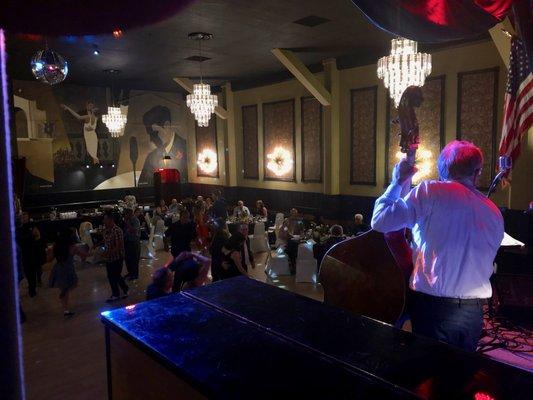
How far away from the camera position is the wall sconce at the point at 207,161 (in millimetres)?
15223

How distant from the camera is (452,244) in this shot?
6.66ft

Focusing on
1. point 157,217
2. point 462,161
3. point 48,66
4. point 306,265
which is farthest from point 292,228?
point 462,161

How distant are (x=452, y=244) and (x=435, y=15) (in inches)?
41.3

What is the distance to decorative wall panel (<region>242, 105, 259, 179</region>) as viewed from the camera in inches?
531

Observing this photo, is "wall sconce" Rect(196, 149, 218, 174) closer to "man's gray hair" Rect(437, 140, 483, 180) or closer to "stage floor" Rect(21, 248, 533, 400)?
"stage floor" Rect(21, 248, 533, 400)

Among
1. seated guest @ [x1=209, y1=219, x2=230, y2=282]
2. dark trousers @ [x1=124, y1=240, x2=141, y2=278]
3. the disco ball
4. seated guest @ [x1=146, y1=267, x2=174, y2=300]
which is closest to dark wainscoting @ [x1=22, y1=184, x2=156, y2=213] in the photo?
dark trousers @ [x1=124, y1=240, x2=141, y2=278]

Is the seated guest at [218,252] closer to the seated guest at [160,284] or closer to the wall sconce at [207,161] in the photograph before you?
the seated guest at [160,284]

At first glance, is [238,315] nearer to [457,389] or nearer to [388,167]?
[457,389]

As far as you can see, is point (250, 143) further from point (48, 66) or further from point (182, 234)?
point (48, 66)

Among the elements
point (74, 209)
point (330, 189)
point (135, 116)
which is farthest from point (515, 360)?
Result: point (135, 116)

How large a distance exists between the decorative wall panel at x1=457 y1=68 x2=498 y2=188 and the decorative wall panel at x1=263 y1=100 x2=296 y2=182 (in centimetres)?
493

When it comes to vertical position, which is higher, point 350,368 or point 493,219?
point 493,219

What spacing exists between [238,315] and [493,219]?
4.37 feet

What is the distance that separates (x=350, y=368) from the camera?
134cm
